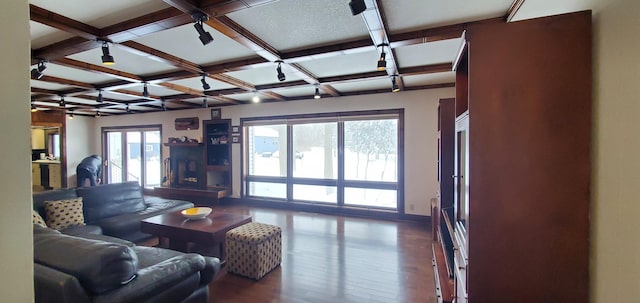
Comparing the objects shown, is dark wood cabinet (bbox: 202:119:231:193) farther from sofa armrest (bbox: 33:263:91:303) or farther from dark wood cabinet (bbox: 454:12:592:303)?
dark wood cabinet (bbox: 454:12:592:303)

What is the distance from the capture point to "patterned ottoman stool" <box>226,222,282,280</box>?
2.88 meters

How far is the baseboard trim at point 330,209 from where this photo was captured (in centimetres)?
502

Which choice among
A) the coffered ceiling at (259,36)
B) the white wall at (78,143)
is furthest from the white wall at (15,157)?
the white wall at (78,143)

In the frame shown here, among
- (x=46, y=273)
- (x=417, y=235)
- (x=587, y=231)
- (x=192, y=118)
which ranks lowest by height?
(x=417, y=235)

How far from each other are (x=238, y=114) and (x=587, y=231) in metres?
6.29

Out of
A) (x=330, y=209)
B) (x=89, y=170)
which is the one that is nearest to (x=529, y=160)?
(x=330, y=209)

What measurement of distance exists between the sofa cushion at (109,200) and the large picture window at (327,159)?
8.06 feet

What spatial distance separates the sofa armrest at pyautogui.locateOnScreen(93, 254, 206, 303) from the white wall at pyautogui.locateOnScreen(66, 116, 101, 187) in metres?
8.58

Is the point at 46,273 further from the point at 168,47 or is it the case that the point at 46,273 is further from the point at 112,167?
the point at 112,167

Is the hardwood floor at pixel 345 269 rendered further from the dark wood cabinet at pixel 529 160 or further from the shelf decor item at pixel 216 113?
the shelf decor item at pixel 216 113

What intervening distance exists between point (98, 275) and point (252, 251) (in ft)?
4.79

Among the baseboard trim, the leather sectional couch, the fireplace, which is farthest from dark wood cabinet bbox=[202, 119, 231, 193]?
the leather sectional couch

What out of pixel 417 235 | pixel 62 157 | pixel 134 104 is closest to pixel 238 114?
pixel 134 104

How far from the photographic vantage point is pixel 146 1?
6.59 ft
